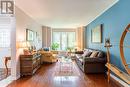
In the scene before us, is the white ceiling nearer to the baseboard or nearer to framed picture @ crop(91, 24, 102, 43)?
framed picture @ crop(91, 24, 102, 43)

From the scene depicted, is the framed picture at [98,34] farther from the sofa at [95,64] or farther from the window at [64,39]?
the window at [64,39]

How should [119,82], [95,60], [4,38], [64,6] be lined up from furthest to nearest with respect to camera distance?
[4,38]
[95,60]
[64,6]
[119,82]

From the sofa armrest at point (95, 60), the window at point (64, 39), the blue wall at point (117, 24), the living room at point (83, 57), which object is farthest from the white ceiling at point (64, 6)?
the window at point (64, 39)

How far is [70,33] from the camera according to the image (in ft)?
41.5

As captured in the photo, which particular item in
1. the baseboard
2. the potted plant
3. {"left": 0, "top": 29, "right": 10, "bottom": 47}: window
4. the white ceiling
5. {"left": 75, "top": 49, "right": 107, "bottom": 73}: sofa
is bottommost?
the baseboard

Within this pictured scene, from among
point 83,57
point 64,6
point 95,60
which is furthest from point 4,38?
point 95,60

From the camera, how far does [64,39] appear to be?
1271 cm

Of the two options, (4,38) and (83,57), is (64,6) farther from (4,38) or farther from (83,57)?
(4,38)

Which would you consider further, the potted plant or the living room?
the potted plant

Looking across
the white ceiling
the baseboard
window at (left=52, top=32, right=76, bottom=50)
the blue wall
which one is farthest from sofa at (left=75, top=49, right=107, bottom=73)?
window at (left=52, top=32, right=76, bottom=50)

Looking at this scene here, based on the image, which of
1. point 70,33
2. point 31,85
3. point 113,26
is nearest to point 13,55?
point 31,85

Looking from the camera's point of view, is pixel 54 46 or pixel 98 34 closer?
pixel 98 34

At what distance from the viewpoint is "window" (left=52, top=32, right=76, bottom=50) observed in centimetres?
1263

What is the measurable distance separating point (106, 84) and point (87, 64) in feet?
5.09
